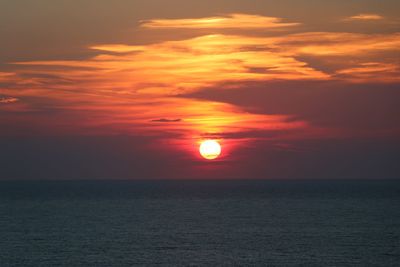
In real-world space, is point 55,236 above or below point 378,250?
above

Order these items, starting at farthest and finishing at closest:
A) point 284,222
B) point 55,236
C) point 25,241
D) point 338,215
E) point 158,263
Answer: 1. point 338,215
2. point 284,222
3. point 55,236
4. point 25,241
5. point 158,263

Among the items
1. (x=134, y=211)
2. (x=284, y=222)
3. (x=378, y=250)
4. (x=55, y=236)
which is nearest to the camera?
(x=378, y=250)

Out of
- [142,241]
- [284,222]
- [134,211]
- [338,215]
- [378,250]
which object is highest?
[134,211]

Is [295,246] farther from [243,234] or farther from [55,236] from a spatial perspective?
[55,236]

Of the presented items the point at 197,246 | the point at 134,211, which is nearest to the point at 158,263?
the point at 197,246

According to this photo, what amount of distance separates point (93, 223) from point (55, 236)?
88.8ft

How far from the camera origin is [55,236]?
367 feet

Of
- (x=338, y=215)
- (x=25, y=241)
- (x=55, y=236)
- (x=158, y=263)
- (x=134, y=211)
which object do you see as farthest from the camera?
(x=134, y=211)

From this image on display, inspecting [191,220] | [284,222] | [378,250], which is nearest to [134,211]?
[191,220]

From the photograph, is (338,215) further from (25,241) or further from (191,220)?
(25,241)

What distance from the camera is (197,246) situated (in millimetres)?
97875

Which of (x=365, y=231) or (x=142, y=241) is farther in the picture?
(x=365, y=231)

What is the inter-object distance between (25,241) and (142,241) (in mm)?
17904

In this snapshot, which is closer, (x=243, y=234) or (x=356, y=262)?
(x=356, y=262)
